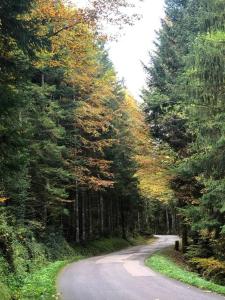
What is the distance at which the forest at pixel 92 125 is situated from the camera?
38.6 feet

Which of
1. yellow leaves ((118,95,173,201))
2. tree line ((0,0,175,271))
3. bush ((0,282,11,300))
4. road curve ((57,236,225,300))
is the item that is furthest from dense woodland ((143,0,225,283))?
bush ((0,282,11,300))

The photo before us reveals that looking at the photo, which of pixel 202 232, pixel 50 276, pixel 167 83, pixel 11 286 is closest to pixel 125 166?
pixel 167 83

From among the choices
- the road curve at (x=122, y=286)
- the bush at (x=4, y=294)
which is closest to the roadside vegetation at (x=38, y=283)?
the bush at (x=4, y=294)

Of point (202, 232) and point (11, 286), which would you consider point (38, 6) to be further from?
point (202, 232)

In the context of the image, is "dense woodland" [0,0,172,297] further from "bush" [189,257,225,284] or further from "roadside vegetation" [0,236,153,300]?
"bush" [189,257,225,284]

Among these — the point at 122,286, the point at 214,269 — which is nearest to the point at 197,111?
the point at 122,286

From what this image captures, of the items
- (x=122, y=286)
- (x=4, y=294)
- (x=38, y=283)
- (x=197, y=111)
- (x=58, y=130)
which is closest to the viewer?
(x=4, y=294)

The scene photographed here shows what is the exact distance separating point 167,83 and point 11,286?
1658 cm

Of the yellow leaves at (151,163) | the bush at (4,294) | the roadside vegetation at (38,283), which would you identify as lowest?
the roadside vegetation at (38,283)

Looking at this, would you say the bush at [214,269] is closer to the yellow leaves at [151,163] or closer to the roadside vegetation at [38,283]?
the roadside vegetation at [38,283]

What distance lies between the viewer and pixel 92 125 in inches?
1139

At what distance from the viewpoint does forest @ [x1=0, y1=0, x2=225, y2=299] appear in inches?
464

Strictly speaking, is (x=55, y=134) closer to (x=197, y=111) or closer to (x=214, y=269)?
(x=197, y=111)

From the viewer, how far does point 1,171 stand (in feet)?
35.0
